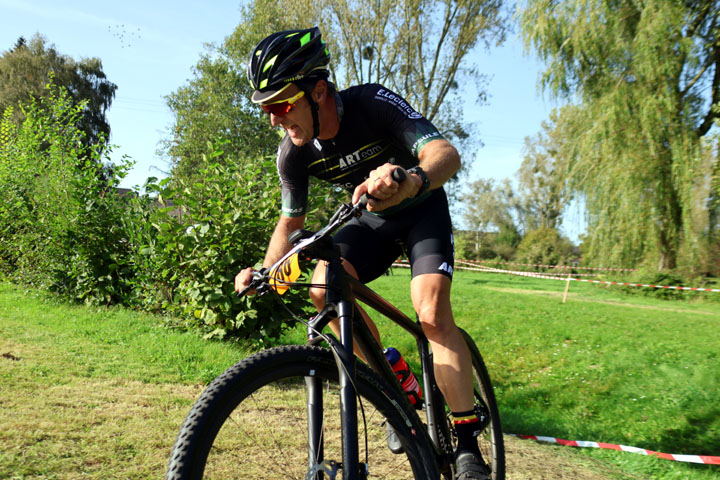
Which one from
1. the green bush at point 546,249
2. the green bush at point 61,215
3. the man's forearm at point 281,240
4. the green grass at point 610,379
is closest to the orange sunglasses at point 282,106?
the man's forearm at point 281,240

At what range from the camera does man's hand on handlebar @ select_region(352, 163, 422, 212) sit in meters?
1.78

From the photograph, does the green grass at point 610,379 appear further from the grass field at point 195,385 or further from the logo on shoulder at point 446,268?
the logo on shoulder at point 446,268

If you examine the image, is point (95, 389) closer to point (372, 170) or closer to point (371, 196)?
point (372, 170)

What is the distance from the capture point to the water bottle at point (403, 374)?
9.09 feet

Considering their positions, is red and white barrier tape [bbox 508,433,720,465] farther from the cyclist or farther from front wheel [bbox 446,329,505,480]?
the cyclist

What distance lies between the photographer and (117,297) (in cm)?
782

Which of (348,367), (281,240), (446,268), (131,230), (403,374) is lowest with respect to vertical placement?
(403,374)

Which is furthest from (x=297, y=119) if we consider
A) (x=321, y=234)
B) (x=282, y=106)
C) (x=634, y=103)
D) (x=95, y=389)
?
(x=634, y=103)

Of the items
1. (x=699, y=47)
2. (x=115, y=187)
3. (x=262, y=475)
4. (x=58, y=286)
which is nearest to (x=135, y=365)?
(x=262, y=475)

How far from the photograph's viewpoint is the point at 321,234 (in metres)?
1.99

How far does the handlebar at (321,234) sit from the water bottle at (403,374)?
94cm

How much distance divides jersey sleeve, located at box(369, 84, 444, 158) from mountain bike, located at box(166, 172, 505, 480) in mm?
680

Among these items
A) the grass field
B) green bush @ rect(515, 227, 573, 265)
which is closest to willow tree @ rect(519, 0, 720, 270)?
the grass field

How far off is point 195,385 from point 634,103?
50.5 ft
